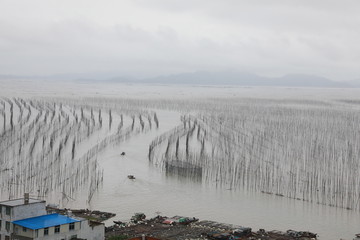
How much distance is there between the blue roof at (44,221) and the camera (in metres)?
15.5

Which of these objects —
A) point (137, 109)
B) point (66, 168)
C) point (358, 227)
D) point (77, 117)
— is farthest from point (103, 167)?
point (137, 109)

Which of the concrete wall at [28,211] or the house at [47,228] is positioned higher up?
the concrete wall at [28,211]

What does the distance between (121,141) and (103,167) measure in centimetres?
977

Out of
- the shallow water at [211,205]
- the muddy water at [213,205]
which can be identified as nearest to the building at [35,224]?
the muddy water at [213,205]

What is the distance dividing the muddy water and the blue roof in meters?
4.78

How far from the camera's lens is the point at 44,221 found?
15992 mm

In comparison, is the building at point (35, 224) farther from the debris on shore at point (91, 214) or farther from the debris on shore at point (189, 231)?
the debris on shore at point (91, 214)

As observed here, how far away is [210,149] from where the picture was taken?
122ft

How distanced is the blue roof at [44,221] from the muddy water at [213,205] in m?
4.78

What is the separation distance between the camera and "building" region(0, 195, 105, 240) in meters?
15.4

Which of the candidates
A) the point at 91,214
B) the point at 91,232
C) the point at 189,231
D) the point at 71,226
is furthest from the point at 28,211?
the point at 189,231

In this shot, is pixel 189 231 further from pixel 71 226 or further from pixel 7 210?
pixel 7 210

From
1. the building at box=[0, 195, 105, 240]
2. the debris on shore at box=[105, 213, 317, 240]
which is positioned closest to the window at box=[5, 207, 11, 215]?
the building at box=[0, 195, 105, 240]

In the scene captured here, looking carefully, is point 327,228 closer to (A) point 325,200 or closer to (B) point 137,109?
(A) point 325,200
